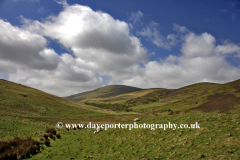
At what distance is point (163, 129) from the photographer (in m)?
19.3

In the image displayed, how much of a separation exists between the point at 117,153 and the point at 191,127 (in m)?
11.4

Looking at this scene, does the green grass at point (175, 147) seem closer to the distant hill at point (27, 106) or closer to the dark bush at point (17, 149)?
the dark bush at point (17, 149)

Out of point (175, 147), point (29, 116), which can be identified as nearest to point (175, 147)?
point (175, 147)

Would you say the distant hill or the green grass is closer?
the green grass

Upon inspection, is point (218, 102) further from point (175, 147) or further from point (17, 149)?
point (17, 149)

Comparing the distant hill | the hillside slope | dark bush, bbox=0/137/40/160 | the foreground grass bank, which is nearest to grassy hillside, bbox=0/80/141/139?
the distant hill

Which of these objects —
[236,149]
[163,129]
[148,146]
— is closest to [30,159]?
[148,146]

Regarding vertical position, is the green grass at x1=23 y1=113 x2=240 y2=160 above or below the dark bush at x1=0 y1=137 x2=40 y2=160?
above

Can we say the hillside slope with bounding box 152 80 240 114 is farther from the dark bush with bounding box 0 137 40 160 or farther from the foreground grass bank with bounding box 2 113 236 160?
the dark bush with bounding box 0 137 40 160

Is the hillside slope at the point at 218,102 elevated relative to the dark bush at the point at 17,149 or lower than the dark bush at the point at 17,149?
elevated

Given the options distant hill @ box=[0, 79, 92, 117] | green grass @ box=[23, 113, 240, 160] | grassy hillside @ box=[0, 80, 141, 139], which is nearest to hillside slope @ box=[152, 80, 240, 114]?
grassy hillside @ box=[0, 80, 141, 139]

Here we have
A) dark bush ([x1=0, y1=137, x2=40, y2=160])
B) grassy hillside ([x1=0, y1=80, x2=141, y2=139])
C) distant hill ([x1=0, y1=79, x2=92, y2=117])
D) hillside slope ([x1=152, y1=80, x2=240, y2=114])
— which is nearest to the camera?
dark bush ([x1=0, y1=137, x2=40, y2=160])

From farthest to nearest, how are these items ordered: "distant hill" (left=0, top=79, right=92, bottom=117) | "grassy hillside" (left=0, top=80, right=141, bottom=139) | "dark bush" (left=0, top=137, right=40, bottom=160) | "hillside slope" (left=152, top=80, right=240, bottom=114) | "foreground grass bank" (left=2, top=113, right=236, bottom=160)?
"hillside slope" (left=152, top=80, right=240, bottom=114), "distant hill" (left=0, top=79, right=92, bottom=117), "grassy hillside" (left=0, top=80, right=141, bottom=139), "dark bush" (left=0, top=137, right=40, bottom=160), "foreground grass bank" (left=2, top=113, right=236, bottom=160)

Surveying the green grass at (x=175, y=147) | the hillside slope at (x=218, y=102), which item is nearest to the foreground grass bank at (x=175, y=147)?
the green grass at (x=175, y=147)
